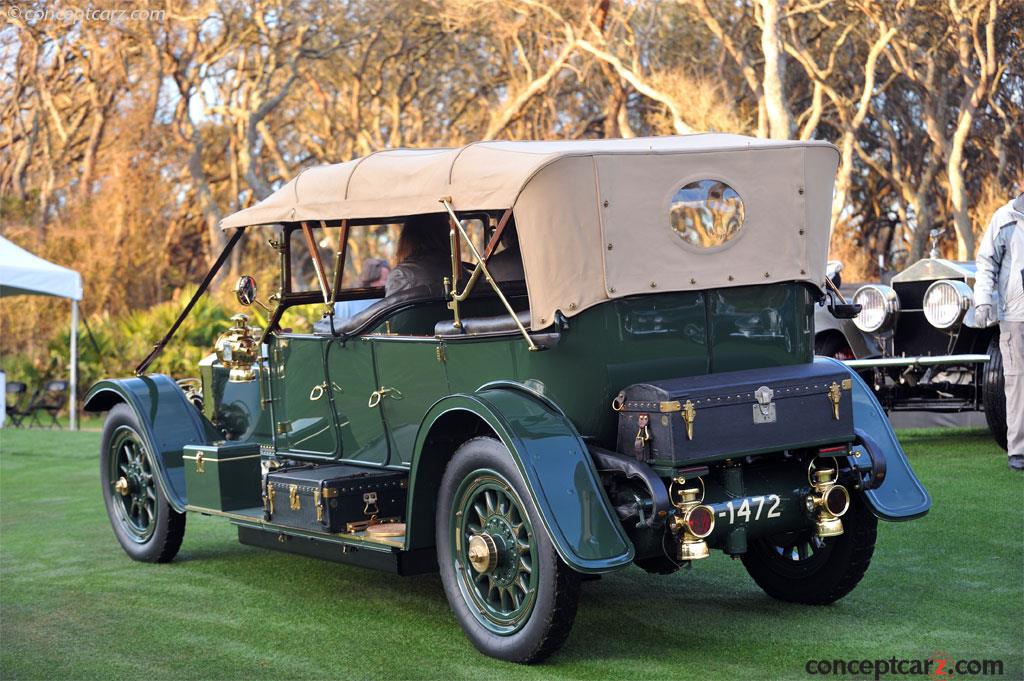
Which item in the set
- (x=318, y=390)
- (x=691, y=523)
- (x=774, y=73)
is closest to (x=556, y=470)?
(x=691, y=523)

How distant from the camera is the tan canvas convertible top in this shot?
188 inches

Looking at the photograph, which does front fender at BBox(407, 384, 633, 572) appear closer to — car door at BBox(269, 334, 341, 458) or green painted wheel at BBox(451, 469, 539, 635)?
green painted wheel at BBox(451, 469, 539, 635)

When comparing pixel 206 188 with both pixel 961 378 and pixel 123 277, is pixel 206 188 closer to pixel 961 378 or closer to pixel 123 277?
pixel 123 277

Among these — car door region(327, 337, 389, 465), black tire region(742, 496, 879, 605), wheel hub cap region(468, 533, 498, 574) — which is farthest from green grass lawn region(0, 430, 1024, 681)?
car door region(327, 337, 389, 465)

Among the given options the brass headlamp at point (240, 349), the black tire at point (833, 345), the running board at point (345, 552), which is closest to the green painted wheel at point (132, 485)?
the brass headlamp at point (240, 349)

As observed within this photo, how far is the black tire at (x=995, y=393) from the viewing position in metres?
9.31

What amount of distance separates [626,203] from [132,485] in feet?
12.3

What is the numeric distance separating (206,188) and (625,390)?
2504 centimetres

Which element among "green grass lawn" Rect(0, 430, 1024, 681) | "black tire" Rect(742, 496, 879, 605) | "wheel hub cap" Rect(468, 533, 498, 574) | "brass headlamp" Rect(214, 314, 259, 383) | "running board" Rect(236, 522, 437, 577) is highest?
"brass headlamp" Rect(214, 314, 259, 383)

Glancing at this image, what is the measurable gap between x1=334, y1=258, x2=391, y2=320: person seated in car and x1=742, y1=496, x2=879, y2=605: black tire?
247 cm

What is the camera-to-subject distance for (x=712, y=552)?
670cm

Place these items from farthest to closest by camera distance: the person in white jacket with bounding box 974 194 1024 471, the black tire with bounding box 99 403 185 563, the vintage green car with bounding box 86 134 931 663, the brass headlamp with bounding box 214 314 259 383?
the person in white jacket with bounding box 974 194 1024 471 → the black tire with bounding box 99 403 185 563 → the brass headlamp with bounding box 214 314 259 383 → the vintage green car with bounding box 86 134 931 663

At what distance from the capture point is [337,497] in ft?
18.0

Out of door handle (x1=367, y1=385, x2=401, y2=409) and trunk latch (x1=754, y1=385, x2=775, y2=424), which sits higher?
door handle (x1=367, y1=385, x2=401, y2=409)
